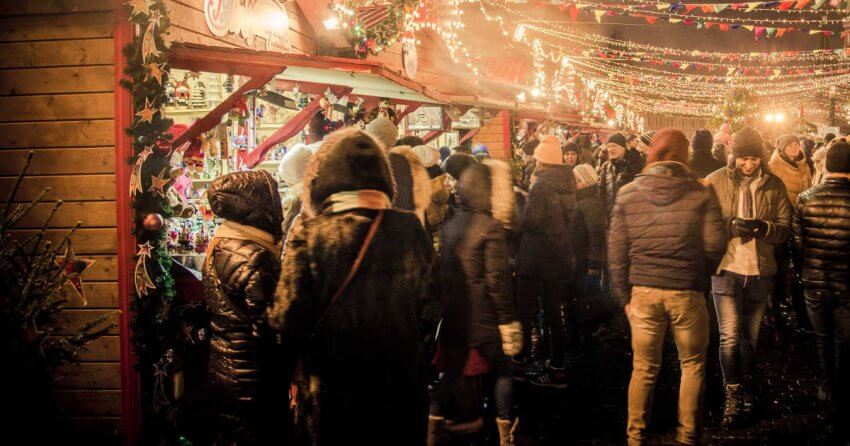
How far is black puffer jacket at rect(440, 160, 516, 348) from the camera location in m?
4.57

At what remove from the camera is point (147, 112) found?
514 centimetres

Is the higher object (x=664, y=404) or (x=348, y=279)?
(x=348, y=279)

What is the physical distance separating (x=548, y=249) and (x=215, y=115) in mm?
3489

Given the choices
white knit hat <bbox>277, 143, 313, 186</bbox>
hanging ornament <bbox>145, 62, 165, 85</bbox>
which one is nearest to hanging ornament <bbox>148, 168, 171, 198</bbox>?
hanging ornament <bbox>145, 62, 165, 85</bbox>

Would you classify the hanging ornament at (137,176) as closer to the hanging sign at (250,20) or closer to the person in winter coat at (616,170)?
the hanging sign at (250,20)

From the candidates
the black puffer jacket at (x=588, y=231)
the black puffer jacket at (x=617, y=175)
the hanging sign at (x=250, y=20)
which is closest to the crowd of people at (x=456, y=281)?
the black puffer jacket at (x=588, y=231)

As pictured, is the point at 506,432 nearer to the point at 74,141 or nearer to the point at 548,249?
the point at 548,249

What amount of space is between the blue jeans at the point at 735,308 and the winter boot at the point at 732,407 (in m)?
0.06

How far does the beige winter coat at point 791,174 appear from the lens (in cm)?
834

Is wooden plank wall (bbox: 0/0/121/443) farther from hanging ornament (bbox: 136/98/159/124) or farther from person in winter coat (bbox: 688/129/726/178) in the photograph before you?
person in winter coat (bbox: 688/129/726/178)

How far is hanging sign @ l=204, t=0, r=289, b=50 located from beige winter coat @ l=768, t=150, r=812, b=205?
22.2 feet

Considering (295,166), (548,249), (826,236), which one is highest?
(295,166)

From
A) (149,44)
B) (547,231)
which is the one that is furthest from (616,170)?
(149,44)

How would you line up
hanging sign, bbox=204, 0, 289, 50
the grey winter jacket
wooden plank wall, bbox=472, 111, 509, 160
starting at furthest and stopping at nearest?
wooden plank wall, bbox=472, 111, 509, 160, hanging sign, bbox=204, 0, 289, 50, the grey winter jacket
